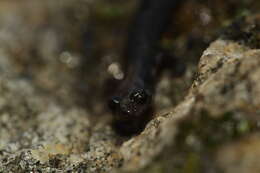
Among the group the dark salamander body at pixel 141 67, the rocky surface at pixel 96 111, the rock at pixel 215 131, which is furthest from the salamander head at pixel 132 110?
the rock at pixel 215 131

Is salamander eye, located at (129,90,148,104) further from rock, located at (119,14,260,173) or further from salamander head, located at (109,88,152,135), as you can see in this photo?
rock, located at (119,14,260,173)

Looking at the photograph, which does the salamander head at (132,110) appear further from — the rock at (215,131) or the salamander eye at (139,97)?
the rock at (215,131)

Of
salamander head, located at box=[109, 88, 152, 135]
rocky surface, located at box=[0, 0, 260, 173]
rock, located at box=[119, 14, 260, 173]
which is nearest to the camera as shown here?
rock, located at box=[119, 14, 260, 173]

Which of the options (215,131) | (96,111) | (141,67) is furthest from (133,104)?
(215,131)

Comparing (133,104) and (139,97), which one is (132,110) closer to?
(133,104)

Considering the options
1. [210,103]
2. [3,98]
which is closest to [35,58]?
[3,98]

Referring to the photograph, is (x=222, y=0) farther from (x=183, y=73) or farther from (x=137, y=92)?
(x=137, y=92)

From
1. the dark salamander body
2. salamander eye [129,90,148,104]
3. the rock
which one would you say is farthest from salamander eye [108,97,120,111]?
the rock
